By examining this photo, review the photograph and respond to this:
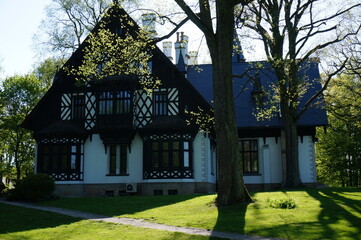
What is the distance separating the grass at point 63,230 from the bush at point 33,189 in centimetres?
491

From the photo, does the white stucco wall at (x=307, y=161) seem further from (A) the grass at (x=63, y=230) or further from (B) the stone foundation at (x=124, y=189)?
(A) the grass at (x=63, y=230)

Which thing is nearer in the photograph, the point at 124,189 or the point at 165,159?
the point at 165,159

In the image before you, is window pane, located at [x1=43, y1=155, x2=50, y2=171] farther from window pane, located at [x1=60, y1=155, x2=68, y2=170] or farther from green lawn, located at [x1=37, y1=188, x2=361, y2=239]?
green lawn, located at [x1=37, y1=188, x2=361, y2=239]

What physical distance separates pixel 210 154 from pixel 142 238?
16321mm

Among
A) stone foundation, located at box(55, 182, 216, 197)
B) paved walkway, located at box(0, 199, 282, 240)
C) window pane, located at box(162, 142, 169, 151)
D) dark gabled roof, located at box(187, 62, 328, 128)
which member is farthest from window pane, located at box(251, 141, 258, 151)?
paved walkway, located at box(0, 199, 282, 240)

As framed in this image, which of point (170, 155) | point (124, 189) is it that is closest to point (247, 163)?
point (170, 155)

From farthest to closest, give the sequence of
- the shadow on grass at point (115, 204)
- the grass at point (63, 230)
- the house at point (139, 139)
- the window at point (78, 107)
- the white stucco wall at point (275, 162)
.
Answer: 1. the window at point (78, 107)
2. the white stucco wall at point (275, 162)
3. the house at point (139, 139)
4. the shadow on grass at point (115, 204)
5. the grass at point (63, 230)

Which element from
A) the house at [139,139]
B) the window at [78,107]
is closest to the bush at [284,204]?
the house at [139,139]

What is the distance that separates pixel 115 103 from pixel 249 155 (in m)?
9.74

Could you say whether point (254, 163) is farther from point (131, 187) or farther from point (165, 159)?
point (131, 187)

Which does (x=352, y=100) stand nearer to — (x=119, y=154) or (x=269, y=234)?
(x=119, y=154)

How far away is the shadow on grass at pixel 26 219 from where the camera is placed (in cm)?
1434

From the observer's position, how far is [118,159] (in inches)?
1058

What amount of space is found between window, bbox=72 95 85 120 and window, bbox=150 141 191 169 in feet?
18.8
